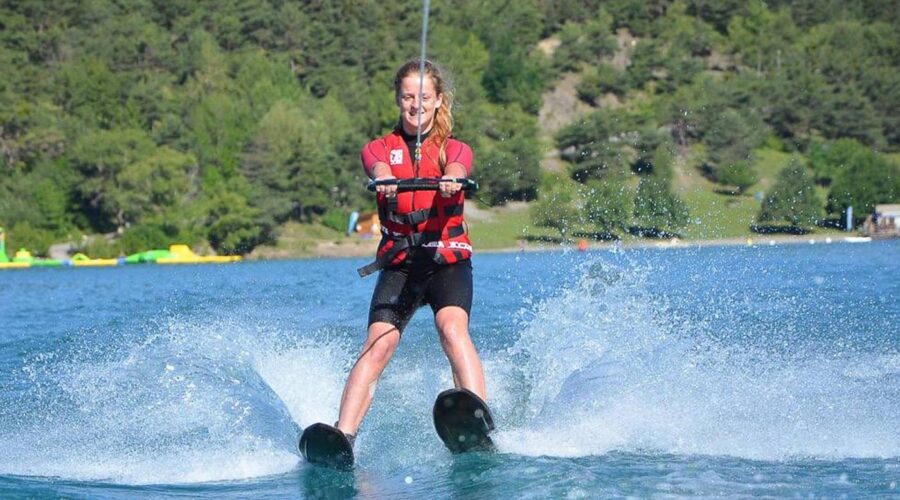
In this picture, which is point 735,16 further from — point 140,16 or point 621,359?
point 621,359

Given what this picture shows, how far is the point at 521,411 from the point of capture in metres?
5.98

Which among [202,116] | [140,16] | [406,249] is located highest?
[140,16]

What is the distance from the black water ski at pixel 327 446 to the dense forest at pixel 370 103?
79.0ft

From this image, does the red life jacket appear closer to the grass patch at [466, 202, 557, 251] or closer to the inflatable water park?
the grass patch at [466, 202, 557, 251]

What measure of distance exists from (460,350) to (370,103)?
6086cm

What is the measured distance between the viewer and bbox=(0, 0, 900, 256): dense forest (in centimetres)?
5356

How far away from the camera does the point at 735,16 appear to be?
309 feet

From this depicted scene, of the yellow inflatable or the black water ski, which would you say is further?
the yellow inflatable

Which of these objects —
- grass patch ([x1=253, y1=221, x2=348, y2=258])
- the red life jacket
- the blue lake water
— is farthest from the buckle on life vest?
grass patch ([x1=253, y1=221, x2=348, y2=258])

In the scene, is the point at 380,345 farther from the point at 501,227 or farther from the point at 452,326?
the point at 501,227

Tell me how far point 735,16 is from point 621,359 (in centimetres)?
9175

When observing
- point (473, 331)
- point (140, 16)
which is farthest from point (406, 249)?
point (140, 16)

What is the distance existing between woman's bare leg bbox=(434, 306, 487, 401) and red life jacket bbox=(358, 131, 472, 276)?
0.73 ft

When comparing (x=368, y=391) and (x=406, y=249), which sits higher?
(x=406, y=249)
